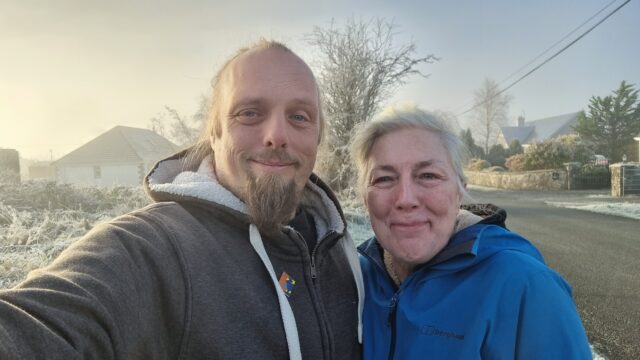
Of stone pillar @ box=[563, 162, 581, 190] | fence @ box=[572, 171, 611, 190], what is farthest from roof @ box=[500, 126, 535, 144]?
stone pillar @ box=[563, 162, 581, 190]

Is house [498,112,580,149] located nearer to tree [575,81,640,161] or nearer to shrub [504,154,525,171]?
tree [575,81,640,161]

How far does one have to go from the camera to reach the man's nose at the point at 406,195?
6.20 feet

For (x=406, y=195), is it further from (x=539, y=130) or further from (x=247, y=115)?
(x=539, y=130)

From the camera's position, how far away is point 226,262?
4.83 feet

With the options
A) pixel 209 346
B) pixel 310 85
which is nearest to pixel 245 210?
pixel 209 346

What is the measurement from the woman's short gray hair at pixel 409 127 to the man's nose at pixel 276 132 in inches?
19.9

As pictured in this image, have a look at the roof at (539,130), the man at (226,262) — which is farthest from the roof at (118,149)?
the roof at (539,130)

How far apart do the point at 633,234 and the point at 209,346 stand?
37.9 ft

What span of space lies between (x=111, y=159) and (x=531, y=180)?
114 ft

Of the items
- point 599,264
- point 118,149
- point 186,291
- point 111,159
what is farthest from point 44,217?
point 118,149

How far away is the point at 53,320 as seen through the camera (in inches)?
39.4

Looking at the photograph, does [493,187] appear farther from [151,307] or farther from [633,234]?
[151,307]

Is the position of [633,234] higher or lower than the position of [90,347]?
lower

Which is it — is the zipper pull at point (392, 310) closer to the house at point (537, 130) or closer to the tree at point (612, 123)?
the tree at point (612, 123)
